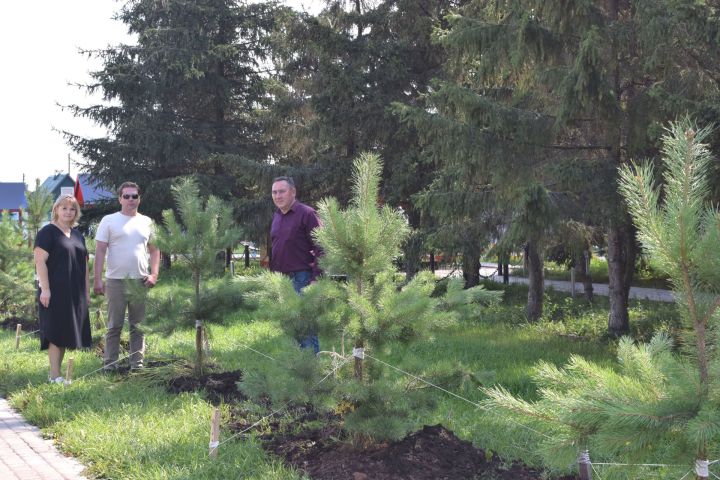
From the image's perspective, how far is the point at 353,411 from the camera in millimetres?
4348

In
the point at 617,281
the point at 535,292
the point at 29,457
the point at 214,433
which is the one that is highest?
the point at 617,281

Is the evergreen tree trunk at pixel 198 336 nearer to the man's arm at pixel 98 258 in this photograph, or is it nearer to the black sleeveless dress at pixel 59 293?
the man's arm at pixel 98 258

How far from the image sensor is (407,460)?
4.27m

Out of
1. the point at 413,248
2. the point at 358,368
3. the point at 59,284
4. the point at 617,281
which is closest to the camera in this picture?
the point at 358,368

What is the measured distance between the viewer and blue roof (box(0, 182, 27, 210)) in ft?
135

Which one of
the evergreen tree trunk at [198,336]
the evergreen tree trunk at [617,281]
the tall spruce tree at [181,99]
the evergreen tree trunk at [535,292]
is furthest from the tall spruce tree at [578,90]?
the tall spruce tree at [181,99]

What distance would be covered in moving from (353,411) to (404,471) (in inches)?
18.8

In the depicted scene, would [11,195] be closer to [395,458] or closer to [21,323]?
[21,323]

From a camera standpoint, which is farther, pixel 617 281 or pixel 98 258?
pixel 617 281

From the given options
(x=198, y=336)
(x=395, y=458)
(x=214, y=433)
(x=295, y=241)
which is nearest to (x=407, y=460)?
(x=395, y=458)

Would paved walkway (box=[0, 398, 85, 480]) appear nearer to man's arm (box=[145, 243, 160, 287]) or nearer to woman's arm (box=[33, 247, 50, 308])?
woman's arm (box=[33, 247, 50, 308])

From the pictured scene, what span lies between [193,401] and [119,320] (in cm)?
166

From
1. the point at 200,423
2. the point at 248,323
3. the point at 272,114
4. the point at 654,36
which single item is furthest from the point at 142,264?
the point at 272,114

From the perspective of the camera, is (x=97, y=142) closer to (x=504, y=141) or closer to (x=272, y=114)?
(x=272, y=114)
